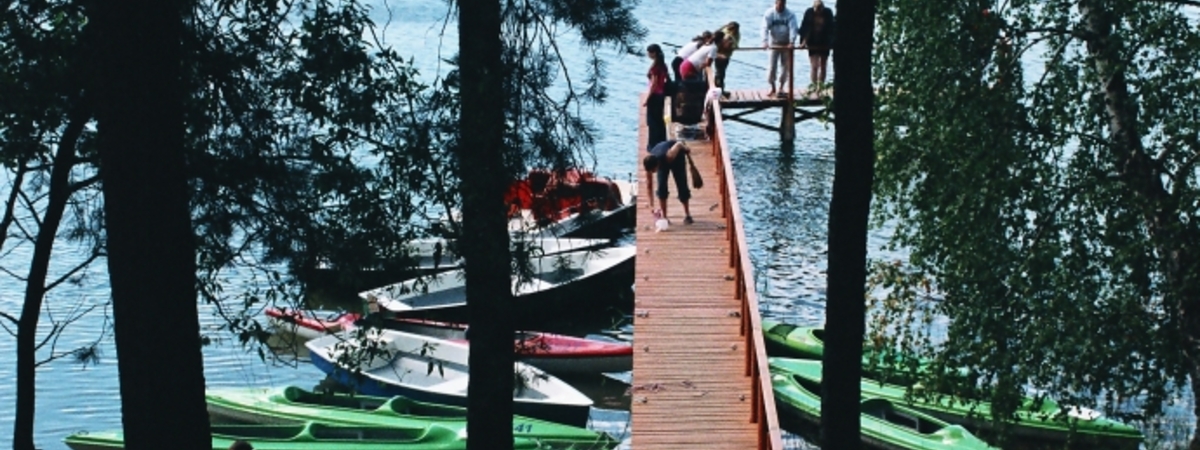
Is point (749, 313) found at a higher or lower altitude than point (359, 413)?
higher

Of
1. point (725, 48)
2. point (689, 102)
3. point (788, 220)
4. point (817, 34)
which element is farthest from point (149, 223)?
point (788, 220)

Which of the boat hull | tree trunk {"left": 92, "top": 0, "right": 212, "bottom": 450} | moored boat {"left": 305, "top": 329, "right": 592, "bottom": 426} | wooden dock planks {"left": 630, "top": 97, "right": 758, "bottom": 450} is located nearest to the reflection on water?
the boat hull

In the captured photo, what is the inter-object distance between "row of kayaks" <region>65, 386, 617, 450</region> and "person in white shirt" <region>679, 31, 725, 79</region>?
539 cm

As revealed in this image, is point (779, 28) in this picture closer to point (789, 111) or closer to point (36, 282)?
point (789, 111)

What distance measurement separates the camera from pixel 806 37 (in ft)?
103

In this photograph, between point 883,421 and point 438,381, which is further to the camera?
point 438,381

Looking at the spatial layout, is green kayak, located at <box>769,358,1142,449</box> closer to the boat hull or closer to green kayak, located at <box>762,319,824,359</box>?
green kayak, located at <box>762,319,824,359</box>

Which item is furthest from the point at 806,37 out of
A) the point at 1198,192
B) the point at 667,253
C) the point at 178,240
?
the point at 178,240

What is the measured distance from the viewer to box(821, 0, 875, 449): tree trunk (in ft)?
36.1

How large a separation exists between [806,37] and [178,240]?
23.5 m

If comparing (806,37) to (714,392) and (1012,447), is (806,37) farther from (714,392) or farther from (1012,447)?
(714,392)

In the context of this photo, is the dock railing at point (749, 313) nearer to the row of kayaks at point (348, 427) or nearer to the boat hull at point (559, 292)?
the row of kayaks at point (348, 427)

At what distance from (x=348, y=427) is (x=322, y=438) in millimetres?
436

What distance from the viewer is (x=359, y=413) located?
21.4m
